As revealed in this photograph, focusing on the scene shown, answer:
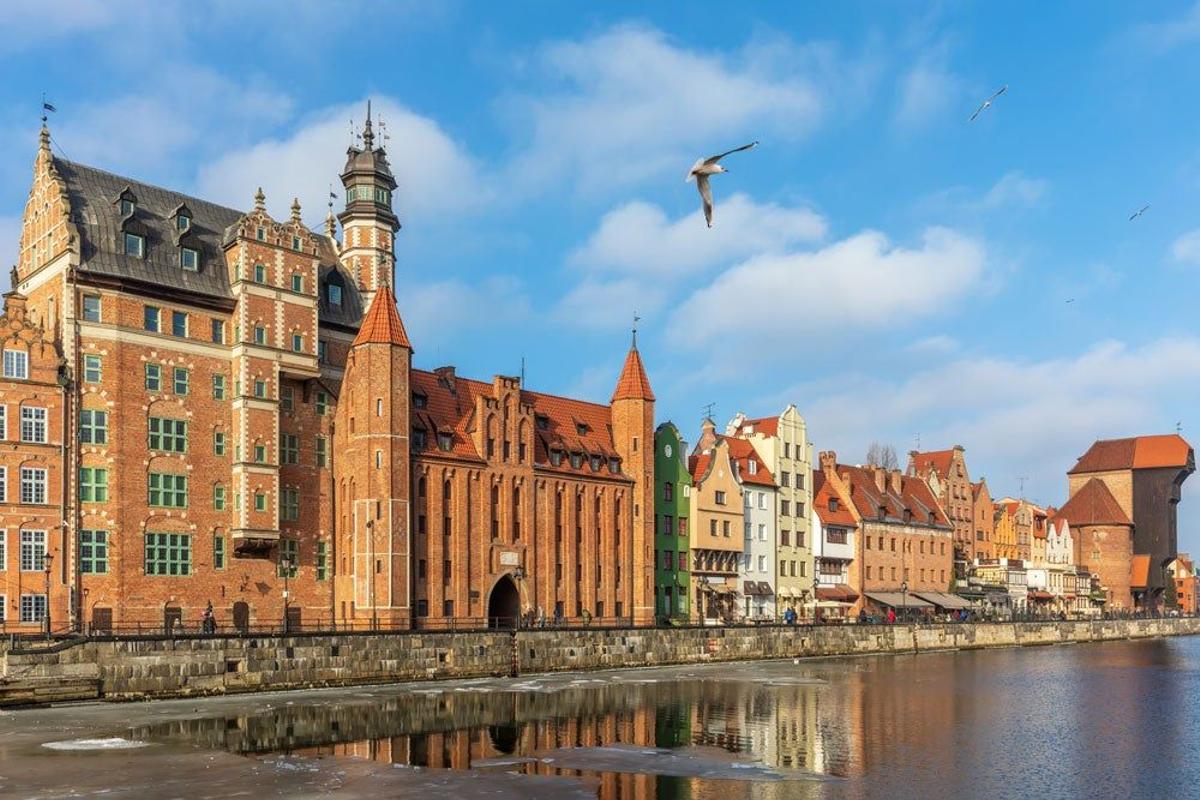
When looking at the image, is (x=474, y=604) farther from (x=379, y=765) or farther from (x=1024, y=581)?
(x=1024, y=581)

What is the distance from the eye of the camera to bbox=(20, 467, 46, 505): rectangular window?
6569 centimetres

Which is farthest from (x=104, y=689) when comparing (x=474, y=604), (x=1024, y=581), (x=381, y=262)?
(x=1024, y=581)

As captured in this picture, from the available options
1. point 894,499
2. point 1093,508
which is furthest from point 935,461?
point 1093,508

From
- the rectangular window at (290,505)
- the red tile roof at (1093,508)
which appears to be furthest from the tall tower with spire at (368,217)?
the red tile roof at (1093,508)

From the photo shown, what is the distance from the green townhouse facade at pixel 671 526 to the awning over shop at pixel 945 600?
127 ft

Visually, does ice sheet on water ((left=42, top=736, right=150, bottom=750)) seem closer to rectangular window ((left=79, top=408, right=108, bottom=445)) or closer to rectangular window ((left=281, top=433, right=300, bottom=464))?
rectangular window ((left=79, top=408, right=108, bottom=445))

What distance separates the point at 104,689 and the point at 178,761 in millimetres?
19240

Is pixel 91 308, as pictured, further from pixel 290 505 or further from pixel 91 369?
pixel 290 505

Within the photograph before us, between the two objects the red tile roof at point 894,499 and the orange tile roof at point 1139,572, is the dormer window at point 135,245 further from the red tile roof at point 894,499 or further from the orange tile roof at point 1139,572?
the orange tile roof at point 1139,572

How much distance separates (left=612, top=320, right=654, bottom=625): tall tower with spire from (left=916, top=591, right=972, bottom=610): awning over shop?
4618cm

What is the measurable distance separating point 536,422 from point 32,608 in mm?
39240

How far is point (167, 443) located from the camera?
72.0 meters

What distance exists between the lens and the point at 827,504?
411ft

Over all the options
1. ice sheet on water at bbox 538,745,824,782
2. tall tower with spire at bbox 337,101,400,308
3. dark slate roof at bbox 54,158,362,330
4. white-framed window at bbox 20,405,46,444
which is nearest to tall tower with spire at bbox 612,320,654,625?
tall tower with spire at bbox 337,101,400,308
